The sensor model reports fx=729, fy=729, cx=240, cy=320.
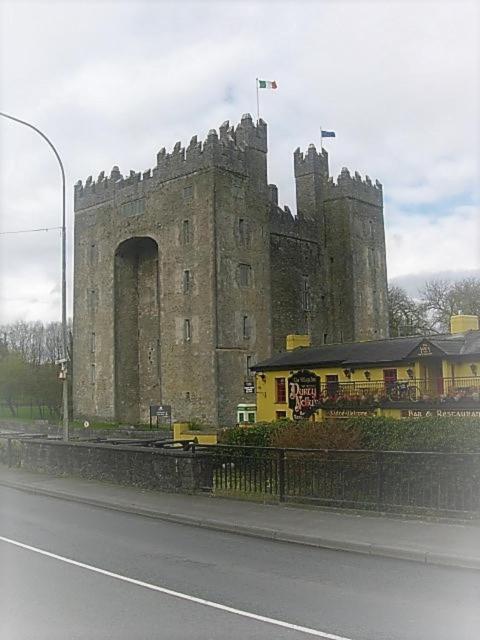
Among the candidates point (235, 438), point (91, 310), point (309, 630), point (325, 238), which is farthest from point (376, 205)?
point (309, 630)

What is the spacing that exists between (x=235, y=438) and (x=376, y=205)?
151ft

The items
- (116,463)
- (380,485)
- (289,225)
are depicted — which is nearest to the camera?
(380,485)

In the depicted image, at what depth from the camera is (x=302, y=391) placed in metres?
37.3

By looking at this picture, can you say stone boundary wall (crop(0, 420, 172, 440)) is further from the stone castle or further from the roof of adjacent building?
the roof of adjacent building

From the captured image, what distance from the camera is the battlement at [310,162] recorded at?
61.2 m

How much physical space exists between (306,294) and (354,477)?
45014 millimetres

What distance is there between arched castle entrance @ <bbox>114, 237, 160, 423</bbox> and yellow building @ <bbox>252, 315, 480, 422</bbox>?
56.9ft

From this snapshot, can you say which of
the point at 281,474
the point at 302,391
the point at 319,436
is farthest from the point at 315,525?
the point at 302,391

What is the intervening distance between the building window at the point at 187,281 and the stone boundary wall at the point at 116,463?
26.4 m

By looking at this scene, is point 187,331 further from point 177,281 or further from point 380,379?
point 380,379

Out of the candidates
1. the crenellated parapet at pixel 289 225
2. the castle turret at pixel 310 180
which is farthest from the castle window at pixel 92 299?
the castle turret at pixel 310 180

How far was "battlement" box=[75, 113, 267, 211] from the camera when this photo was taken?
4938 cm

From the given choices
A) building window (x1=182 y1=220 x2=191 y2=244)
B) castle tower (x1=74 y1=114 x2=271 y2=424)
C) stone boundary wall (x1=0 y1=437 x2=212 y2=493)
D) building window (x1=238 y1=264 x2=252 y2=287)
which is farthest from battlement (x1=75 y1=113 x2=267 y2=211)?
stone boundary wall (x1=0 y1=437 x2=212 y2=493)

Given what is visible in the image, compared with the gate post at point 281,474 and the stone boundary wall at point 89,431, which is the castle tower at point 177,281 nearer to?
the stone boundary wall at point 89,431
